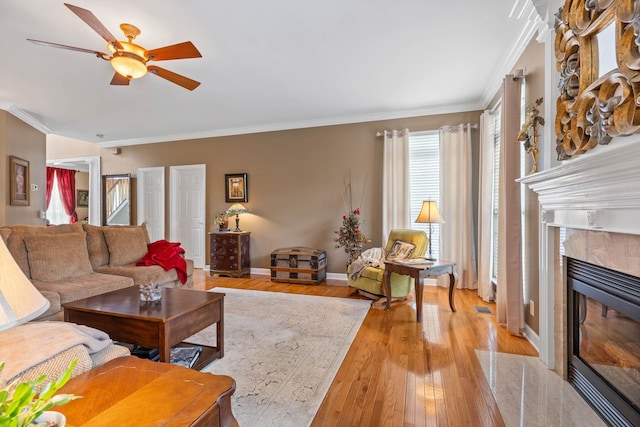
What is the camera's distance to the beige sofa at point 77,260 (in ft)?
9.34

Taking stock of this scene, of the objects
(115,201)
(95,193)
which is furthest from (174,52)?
(95,193)

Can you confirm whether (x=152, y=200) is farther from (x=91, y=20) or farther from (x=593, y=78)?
(x=593, y=78)

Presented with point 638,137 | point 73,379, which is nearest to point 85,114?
point 73,379

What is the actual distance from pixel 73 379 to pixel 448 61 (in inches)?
154

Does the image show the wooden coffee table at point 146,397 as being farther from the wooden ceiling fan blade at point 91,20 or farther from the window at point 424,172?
the window at point 424,172

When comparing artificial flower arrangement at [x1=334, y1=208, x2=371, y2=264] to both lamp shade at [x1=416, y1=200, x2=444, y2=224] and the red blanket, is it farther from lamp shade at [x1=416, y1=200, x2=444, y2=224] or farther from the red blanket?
the red blanket

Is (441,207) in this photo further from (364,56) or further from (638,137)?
(638,137)

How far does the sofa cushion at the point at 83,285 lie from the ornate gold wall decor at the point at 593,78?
4.00m

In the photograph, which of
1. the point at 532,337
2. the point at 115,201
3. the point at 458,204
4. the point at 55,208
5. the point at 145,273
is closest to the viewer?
the point at 532,337

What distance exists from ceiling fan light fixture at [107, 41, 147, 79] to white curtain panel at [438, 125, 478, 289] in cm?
399

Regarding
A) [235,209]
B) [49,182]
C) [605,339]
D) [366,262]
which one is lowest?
[605,339]

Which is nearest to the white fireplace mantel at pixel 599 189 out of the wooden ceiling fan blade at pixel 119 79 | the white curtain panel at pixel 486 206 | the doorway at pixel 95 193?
the white curtain panel at pixel 486 206

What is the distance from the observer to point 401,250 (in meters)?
4.05

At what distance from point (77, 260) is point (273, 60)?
2988 millimetres
